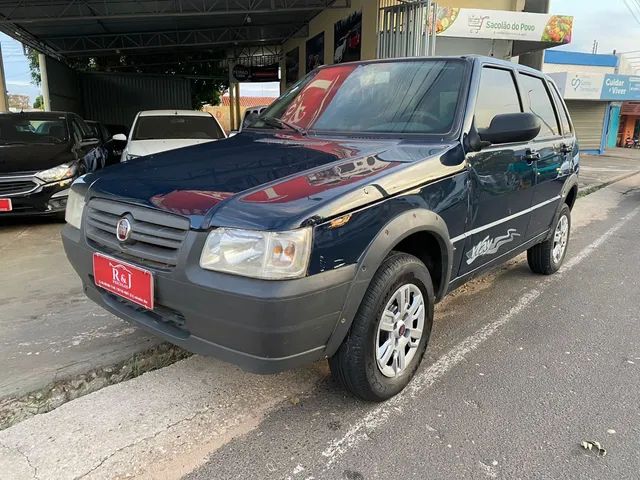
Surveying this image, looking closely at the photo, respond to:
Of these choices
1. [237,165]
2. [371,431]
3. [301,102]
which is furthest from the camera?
[301,102]

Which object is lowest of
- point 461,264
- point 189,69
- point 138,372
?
point 138,372

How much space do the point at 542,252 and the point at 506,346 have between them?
1.76 metres

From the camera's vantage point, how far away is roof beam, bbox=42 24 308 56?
1836cm

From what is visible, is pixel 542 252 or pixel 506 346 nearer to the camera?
pixel 506 346

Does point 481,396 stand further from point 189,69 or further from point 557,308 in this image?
point 189,69

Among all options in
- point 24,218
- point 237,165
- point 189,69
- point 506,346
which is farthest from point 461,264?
point 189,69

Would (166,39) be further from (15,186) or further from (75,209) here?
(75,209)

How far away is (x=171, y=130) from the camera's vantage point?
8.38 meters

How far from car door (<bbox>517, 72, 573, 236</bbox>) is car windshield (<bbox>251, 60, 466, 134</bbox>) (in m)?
0.98

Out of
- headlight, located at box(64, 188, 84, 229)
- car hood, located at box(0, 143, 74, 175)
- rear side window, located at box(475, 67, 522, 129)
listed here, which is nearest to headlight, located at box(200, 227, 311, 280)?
headlight, located at box(64, 188, 84, 229)

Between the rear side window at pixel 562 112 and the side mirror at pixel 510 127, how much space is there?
1853 mm

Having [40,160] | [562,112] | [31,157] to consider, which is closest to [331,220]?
[562,112]

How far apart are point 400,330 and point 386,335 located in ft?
0.37

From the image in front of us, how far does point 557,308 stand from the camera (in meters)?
4.23
